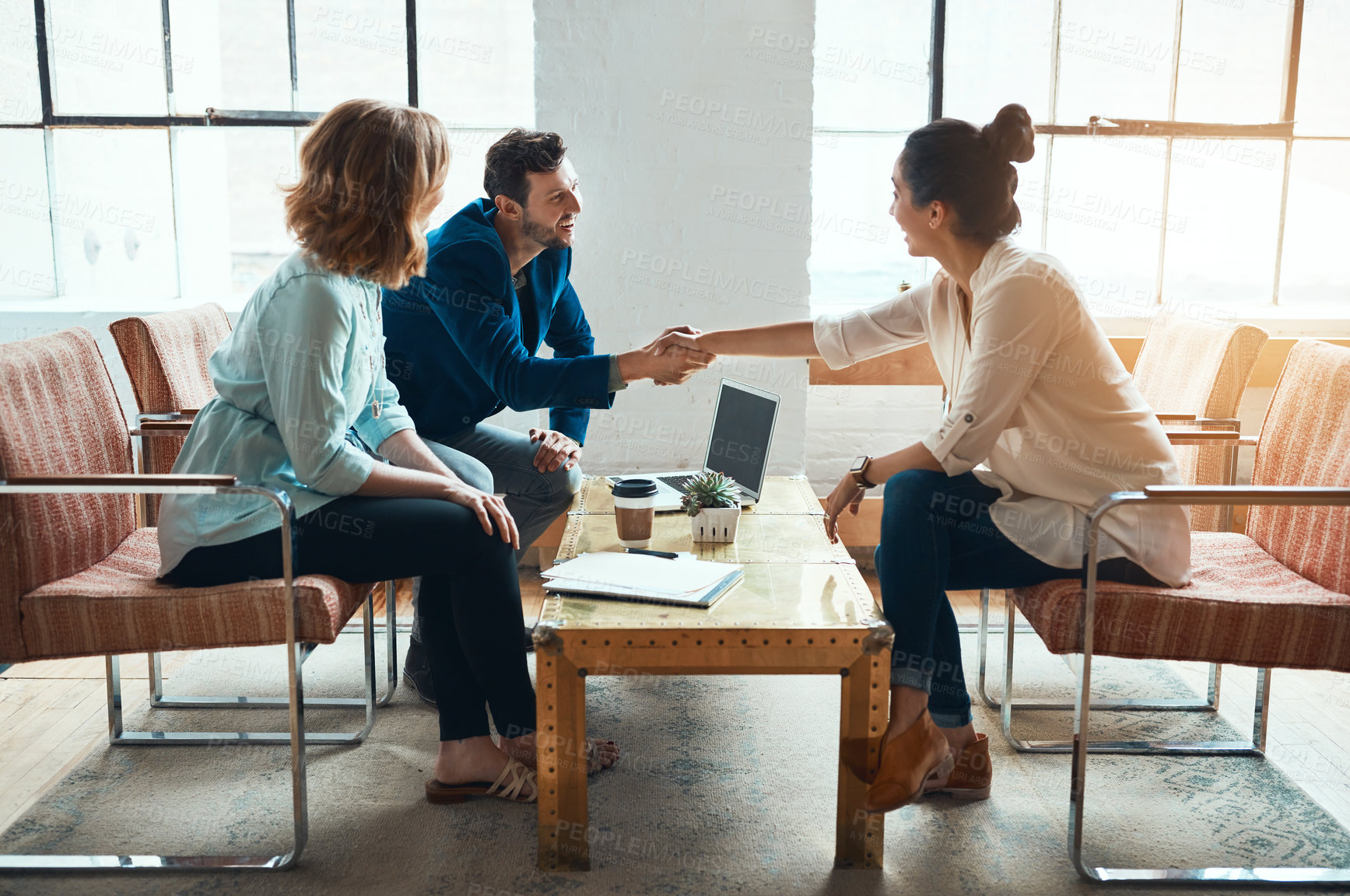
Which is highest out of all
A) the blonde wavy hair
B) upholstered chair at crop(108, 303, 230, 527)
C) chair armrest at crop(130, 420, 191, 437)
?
the blonde wavy hair

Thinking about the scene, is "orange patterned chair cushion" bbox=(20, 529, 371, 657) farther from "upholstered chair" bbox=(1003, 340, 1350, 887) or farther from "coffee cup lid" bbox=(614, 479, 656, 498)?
"upholstered chair" bbox=(1003, 340, 1350, 887)

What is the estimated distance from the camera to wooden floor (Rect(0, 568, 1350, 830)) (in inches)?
78.2

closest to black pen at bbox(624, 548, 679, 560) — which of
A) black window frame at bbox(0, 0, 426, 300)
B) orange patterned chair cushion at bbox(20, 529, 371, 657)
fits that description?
orange patterned chair cushion at bbox(20, 529, 371, 657)

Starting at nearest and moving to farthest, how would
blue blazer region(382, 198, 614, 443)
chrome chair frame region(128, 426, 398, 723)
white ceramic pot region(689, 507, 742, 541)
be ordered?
white ceramic pot region(689, 507, 742, 541) → chrome chair frame region(128, 426, 398, 723) → blue blazer region(382, 198, 614, 443)

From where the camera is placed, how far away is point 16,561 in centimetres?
167

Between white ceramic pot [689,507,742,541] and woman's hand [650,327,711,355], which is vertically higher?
woman's hand [650,327,711,355]

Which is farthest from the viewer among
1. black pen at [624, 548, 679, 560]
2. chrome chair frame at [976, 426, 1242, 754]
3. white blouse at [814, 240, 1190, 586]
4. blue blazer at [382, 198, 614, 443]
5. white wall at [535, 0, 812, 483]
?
white wall at [535, 0, 812, 483]

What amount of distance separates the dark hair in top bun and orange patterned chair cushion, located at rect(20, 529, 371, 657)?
1.26m

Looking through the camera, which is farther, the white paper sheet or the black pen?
the black pen

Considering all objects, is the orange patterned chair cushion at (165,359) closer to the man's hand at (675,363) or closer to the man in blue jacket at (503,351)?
the man in blue jacket at (503,351)

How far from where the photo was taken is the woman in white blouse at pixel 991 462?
1753 mm

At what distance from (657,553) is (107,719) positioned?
1.29 meters

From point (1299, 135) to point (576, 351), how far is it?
2516mm

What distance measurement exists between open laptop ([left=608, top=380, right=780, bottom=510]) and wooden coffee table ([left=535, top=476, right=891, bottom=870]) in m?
0.53
